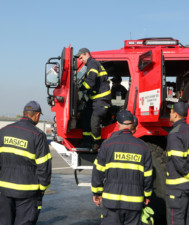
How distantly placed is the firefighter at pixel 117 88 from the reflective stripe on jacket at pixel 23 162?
289 cm

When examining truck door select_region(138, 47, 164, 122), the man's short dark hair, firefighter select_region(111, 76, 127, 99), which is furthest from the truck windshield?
truck door select_region(138, 47, 164, 122)

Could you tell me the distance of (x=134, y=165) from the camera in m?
3.31

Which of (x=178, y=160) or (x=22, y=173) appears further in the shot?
(x=178, y=160)

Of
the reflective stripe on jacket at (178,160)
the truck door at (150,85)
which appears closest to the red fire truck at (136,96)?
the truck door at (150,85)

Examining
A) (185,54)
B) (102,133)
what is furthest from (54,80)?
(185,54)

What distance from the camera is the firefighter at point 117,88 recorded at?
635 centimetres

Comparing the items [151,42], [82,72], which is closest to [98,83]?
[82,72]

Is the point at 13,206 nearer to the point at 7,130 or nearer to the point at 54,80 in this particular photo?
the point at 7,130

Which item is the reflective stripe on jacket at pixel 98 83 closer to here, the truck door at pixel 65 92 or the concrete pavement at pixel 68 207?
the truck door at pixel 65 92

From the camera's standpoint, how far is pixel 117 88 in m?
6.41

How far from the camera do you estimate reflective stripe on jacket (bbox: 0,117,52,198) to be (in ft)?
11.7

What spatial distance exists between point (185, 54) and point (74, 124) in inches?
80.9

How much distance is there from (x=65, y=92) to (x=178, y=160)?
2.16m

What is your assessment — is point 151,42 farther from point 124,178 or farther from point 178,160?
point 124,178
